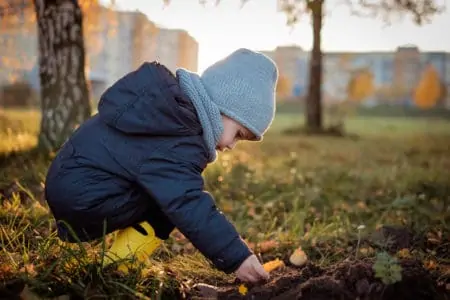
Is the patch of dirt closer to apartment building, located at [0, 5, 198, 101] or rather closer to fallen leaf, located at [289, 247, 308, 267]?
fallen leaf, located at [289, 247, 308, 267]

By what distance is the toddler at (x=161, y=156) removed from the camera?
2170 mm

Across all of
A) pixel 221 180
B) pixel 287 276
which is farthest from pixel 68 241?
pixel 221 180

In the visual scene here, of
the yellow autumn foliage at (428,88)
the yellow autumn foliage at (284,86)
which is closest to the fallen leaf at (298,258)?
the yellow autumn foliage at (284,86)

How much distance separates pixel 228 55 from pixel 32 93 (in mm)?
26501

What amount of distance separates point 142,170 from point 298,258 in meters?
1.07

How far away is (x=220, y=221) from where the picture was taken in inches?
85.6

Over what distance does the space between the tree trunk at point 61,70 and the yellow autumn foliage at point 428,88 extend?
150 feet

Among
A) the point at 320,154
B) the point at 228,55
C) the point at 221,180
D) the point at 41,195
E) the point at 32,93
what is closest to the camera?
the point at 228,55

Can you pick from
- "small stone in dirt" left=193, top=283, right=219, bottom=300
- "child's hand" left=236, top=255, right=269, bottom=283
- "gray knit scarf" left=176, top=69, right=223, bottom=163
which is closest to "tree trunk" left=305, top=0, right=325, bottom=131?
"gray knit scarf" left=176, top=69, right=223, bottom=163

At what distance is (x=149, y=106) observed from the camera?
230cm

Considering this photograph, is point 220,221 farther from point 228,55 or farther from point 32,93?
point 32,93

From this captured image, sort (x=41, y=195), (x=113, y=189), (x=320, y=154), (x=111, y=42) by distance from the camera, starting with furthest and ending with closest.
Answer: (x=111, y=42)
(x=320, y=154)
(x=41, y=195)
(x=113, y=189)

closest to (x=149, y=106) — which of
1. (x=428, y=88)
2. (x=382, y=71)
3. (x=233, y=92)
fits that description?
(x=233, y=92)

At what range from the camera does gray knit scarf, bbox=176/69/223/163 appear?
236 centimetres
